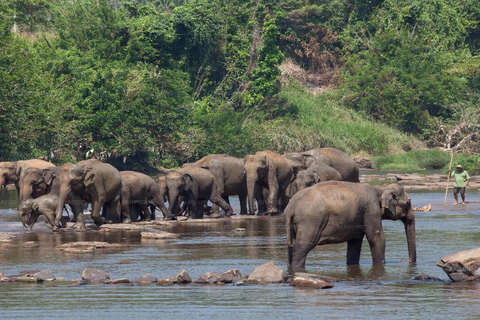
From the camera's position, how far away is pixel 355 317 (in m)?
11.3

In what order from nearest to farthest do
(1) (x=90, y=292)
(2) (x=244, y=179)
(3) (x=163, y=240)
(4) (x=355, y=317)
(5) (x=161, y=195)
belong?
(4) (x=355, y=317) → (1) (x=90, y=292) → (3) (x=163, y=240) → (5) (x=161, y=195) → (2) (x=244, y=179)

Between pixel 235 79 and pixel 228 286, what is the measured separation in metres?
45.1

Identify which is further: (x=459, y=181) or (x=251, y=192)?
(x=459, y=181)

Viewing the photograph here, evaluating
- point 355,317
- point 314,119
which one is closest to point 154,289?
point 355,317

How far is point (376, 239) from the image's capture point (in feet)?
49.1

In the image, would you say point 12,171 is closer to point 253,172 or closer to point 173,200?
point 173,200

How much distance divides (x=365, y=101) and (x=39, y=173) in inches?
1553

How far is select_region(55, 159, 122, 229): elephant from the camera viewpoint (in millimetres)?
21517

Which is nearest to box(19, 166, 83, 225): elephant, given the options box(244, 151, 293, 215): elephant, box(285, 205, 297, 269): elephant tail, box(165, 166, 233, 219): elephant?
box(165, 166, 233, 219): elephant

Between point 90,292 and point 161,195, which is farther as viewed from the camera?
point 161,195

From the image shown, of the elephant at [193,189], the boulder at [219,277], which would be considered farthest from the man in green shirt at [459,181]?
the boulder at [219,277]

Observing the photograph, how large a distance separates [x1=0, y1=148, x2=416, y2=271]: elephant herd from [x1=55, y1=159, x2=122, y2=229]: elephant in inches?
0.9

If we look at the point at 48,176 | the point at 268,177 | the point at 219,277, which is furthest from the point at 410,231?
the point at 268,177

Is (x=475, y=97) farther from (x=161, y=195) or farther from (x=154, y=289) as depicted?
(x=154, y=289)
